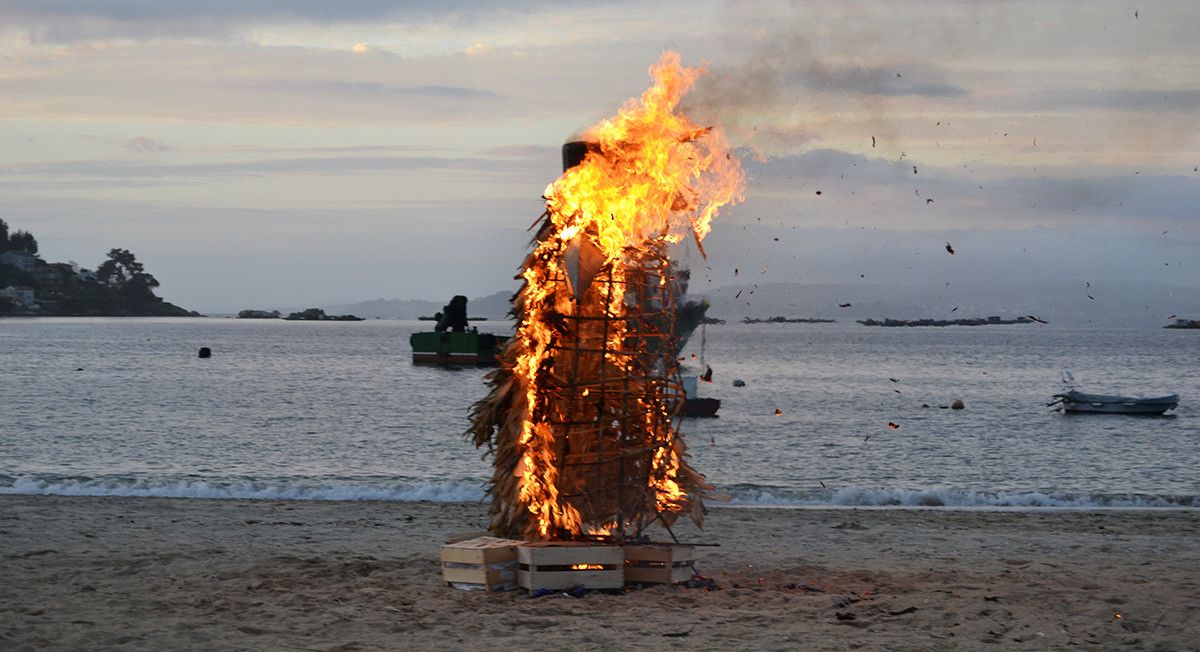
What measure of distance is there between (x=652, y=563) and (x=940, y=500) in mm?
12206

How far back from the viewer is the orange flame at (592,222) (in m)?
11.1

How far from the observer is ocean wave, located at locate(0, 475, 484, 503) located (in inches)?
856

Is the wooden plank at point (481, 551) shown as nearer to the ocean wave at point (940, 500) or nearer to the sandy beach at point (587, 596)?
the sandy beach at point (587, 596)

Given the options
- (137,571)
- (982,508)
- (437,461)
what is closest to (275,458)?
(437,461)

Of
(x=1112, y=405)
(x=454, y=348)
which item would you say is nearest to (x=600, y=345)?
(x=1112, y=405)

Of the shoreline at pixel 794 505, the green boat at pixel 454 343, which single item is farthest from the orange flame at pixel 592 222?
the green boat at pixel 454 343

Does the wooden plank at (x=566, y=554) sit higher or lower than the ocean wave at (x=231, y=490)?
higher

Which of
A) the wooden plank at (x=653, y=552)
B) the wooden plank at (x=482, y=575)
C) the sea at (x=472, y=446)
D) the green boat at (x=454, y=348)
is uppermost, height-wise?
the green boat at (x=454, y=348)

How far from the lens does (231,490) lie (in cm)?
2231

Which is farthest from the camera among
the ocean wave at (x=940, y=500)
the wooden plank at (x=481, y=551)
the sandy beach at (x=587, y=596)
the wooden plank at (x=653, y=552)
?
the ocean wave at (x=940, y=500)

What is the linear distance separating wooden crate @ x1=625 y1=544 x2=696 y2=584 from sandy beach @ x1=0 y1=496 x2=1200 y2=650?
0.73 feet

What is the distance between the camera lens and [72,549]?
13711 millimetres

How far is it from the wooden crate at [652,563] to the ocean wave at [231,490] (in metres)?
10.5

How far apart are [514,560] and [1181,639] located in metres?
5.45
